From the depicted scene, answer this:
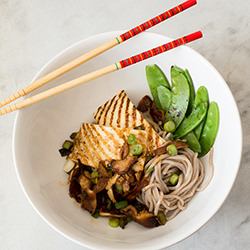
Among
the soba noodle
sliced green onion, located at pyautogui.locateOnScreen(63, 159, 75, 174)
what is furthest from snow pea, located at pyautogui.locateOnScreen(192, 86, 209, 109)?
sliced green onion, located at pyautogui.locateOnScreen(63, 159, 75, 174)

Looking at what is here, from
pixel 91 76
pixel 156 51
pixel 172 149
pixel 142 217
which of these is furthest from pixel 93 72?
pixel 142 217

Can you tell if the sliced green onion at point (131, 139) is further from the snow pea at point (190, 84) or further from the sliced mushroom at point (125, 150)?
the snow pea at point (190, 84)

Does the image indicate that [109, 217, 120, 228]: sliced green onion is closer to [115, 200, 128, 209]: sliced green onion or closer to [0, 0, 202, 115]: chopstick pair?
[115, 200, 128, 209]: sliced green onion

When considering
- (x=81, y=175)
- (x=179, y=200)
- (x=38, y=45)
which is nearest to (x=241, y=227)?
(x=179, y=200)

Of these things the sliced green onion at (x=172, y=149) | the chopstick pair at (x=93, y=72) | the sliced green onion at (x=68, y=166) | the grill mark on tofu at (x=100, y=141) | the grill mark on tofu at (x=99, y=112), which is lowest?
the sliced green onion at (x=172, y=149)

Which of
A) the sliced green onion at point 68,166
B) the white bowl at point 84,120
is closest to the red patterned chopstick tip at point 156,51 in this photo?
the white bowl at point 84,120

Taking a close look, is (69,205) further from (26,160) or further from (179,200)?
(179,200)

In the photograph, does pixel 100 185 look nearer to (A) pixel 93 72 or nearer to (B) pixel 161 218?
(B) pixel 161 218
